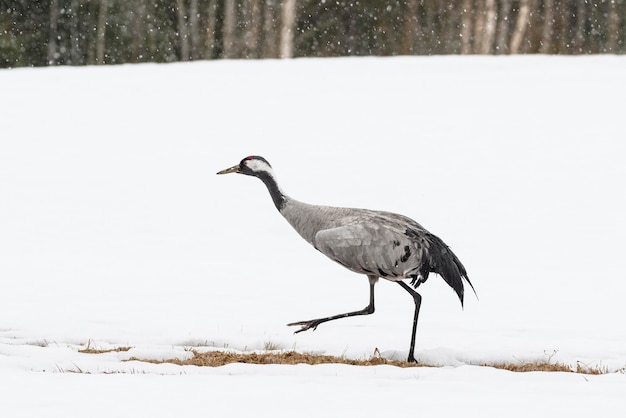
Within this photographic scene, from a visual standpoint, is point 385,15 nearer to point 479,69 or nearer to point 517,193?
point 479,69

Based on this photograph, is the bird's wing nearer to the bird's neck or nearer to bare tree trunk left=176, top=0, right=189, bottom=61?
the bird's neck

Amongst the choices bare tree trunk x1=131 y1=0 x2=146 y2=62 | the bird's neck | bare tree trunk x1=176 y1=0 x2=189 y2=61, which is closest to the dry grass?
the bird's neck

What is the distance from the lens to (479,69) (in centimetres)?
2081

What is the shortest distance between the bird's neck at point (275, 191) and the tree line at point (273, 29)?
27.3 metres

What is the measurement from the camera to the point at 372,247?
287 inches

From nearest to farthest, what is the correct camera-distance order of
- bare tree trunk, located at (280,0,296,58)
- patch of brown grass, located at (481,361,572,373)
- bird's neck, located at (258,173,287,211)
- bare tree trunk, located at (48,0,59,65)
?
patch of brown grass, located at (481,361,572,373)
bird's neck, located at (258,173,287,211)
bare tree trunk, located at (280,0,296,58)
bare tree trunk, located at (48,0,59,65)

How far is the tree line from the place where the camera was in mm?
36188

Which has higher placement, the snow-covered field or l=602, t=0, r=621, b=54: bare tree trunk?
l=602, t=0, r=621, b=54: bare tree trunk

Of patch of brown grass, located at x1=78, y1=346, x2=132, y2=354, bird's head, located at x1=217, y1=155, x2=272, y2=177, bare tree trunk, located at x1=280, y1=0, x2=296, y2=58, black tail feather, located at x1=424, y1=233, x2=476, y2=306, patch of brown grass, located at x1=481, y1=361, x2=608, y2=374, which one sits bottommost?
patch of brown grass, located at x1=481, y1=361, x2=608, y2=374

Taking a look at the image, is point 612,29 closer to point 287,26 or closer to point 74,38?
point 287,26

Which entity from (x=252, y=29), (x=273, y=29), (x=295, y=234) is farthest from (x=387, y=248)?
(x=273, y=29)

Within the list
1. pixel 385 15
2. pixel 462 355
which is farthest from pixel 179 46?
pixel 462 355

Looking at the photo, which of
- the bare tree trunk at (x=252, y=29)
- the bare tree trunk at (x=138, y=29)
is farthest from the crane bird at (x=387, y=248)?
the bare tree trunk at (x=138, y=29)

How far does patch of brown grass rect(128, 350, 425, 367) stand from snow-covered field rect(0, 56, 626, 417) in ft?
0.83
